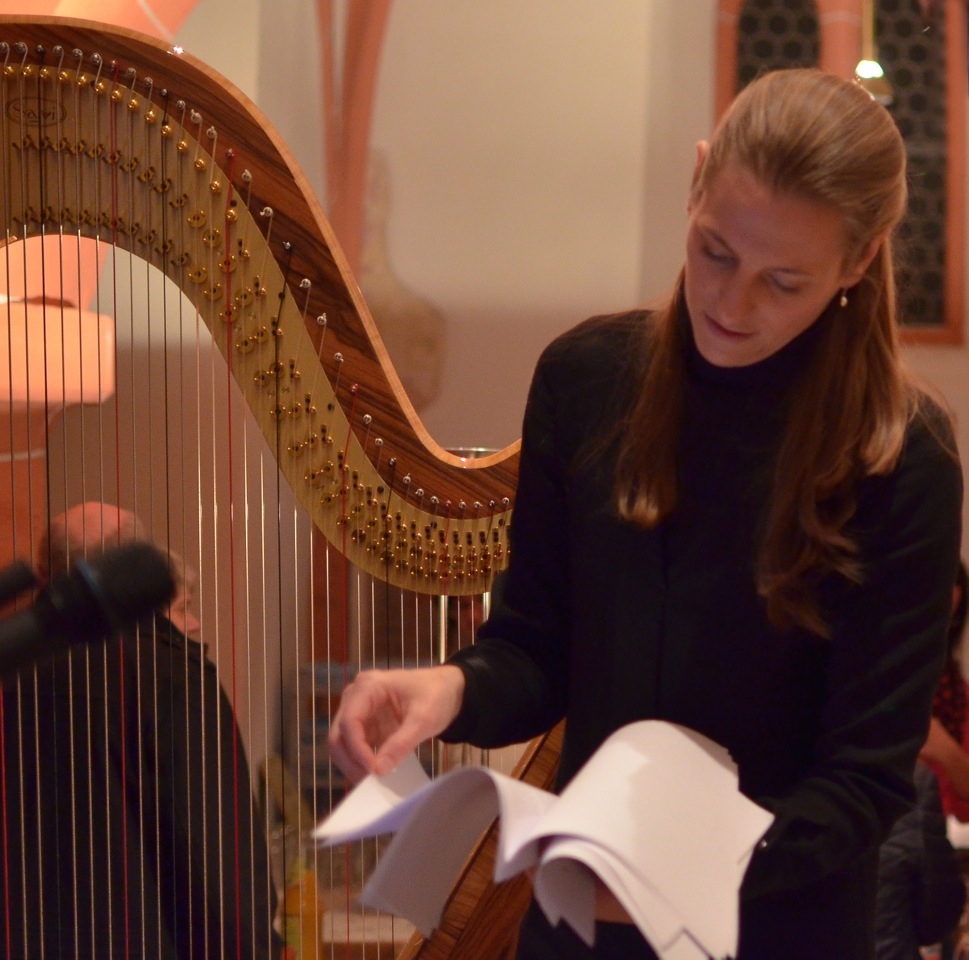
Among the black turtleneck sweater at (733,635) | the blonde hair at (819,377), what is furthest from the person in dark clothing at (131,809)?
the blonde hair at (819,377)

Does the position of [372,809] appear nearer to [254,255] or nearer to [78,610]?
[78,610]

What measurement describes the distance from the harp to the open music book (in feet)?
1.84

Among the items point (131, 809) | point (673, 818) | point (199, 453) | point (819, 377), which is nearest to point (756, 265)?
point (819, 377)

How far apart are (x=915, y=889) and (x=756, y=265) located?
1.57 m

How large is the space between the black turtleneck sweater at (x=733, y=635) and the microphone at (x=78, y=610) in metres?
0.38

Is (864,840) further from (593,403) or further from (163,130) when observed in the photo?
(163,130)

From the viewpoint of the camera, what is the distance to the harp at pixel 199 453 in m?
1.38

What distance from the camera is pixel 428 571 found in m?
1.61

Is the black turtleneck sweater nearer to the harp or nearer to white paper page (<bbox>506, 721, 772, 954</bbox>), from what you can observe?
white paper page (<bbox>506, 721, 772, 954</bbox>)

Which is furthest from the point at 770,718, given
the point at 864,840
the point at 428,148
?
the point at 428,148

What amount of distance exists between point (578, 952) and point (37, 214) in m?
0.93

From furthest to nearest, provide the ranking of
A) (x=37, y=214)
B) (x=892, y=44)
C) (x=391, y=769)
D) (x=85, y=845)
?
(x=892, y=44) < (x=85, y=845) < (x=37, y=214) < (x=391, y=769)

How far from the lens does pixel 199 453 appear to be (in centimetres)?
168

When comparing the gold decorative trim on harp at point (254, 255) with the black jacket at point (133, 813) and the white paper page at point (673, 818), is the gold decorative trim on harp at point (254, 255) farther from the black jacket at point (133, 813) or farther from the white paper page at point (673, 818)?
the white paper page at point (673, 818)
